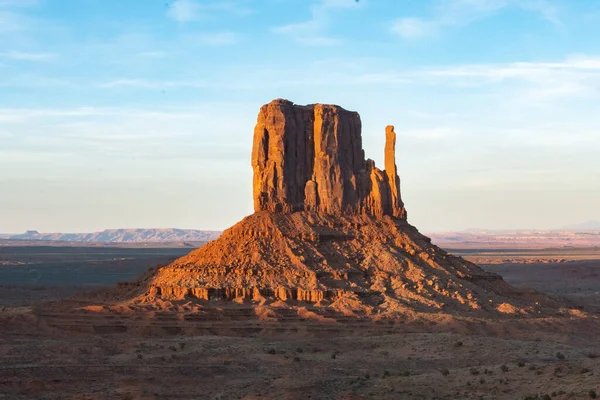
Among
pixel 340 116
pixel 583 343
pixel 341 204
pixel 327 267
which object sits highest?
pixel 340 116

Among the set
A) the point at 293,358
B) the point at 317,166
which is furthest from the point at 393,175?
the point at 293,358

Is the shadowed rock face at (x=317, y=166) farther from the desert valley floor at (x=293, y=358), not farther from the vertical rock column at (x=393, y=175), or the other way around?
the desert valley floor at (x=293, y=358)

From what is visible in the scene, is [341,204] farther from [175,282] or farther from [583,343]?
[583,343]

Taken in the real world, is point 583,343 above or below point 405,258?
below

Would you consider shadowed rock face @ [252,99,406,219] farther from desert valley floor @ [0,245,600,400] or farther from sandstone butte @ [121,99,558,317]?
desert valley floor @ [0,245,600,400]

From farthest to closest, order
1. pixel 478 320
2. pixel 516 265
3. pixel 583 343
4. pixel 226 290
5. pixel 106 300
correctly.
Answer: pixel 516 265 < pixel 106 300 < pixel 226 290 < pixel 478 320 < pixel 583 343

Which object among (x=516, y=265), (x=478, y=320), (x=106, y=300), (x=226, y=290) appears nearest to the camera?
(x=478, y=320)

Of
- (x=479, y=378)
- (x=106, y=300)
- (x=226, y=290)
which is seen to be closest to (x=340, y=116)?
(x=226, y=290)

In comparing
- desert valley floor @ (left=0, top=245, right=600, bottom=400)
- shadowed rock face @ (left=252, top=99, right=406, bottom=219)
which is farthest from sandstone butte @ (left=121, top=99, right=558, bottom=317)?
desert valley floor @ (left=0, top=245, right=600, bottom=400)
